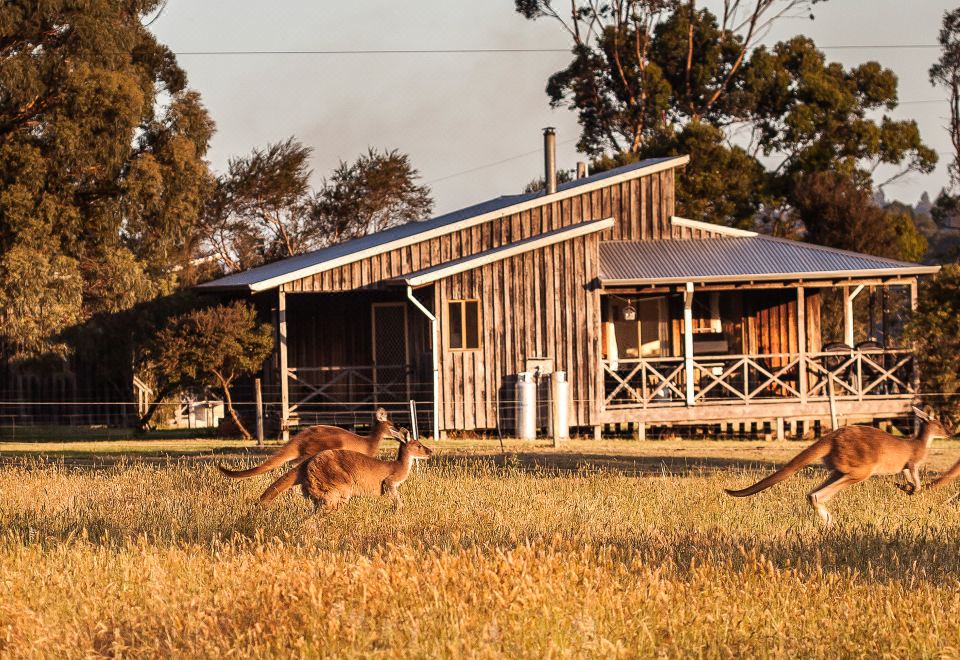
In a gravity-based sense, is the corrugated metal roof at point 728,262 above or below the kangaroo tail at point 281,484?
above

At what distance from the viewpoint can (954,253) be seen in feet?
160

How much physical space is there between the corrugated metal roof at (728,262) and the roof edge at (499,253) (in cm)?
100

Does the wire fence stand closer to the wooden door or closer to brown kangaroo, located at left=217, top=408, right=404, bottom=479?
the wooden door

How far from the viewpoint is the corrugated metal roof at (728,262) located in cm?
2673

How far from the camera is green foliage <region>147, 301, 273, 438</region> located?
26219mm

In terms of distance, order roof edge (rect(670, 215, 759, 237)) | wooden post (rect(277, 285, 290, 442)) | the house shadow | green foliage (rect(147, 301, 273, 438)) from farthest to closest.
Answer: roof edge (rect(670, 215, 759, 237)) < wooden post (rect(277, 285, 290, 442)) < green foliage (rect(147, 301, 273, 438)) < the house shadow

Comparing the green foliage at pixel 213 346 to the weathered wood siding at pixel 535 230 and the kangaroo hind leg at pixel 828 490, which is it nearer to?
the weathered wood siding at pixel 535 230

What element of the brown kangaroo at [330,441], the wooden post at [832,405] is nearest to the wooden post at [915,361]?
the wooden post at [832,405]

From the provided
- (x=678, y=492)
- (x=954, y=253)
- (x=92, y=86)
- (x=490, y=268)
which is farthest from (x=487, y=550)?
(x=954, y=253)

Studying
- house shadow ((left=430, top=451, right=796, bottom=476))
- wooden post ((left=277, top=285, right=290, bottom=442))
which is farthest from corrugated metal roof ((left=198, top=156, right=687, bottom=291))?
house shadow ((left=430, top=451, right=796, bottom=476))

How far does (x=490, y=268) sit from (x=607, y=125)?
2649 cm

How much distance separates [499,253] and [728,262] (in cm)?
497

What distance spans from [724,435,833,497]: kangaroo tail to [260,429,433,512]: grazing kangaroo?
303 cm

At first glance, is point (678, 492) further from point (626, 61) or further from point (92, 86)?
point (626, 61)
